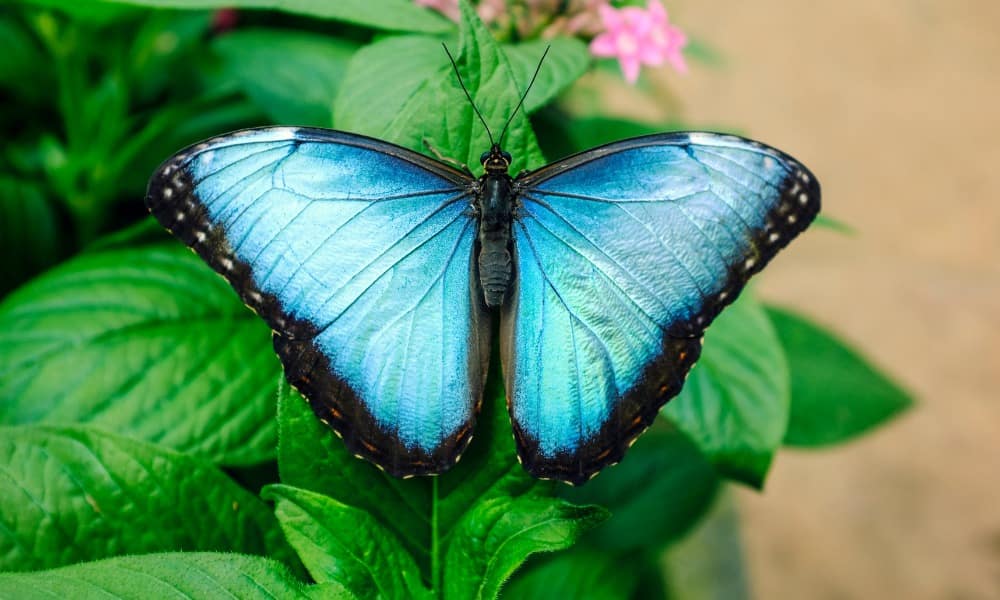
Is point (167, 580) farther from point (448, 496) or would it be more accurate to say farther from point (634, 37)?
point (634, 37)

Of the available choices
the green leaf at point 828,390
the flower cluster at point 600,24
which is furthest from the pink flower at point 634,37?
the green leaf at point 828,390

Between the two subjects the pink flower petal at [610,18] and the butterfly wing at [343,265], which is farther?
the pink flower petal at [610,18]

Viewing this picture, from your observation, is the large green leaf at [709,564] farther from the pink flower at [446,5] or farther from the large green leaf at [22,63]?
the large green leaf at [22,63]

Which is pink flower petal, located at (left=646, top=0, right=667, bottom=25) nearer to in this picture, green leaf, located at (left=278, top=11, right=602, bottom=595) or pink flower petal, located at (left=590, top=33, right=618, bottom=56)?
pink flower petal, located at (left=590, top=33, right=618, bottom=56)

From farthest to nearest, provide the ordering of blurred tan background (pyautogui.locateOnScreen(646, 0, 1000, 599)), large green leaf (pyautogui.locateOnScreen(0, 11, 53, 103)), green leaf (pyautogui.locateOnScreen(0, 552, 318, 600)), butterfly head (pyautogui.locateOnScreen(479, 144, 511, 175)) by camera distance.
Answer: blurred tan background (pyautogui.locateOnScreen(646, 0, 1000, 599)), large green leaf (pyautogui.locateOnScreen(0, 11, 53, 103)), butterfly head (pyautogui.locateOnScreen(479, 144, 511, 175)), green leaf (pyautogui.locateOnScreen(0, 552, 318, 600))

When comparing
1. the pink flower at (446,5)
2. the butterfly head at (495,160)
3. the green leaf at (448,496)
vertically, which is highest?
the pink flower at (446,5)

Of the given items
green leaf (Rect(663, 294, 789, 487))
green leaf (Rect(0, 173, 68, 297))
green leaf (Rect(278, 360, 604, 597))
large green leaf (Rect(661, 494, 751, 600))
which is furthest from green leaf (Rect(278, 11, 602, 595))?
large green leaf (Rect(661, 494, 751, 600))

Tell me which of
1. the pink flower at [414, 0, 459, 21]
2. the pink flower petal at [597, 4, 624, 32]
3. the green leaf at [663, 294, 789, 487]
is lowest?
the green leaf at [663, 294, 789, 487]
